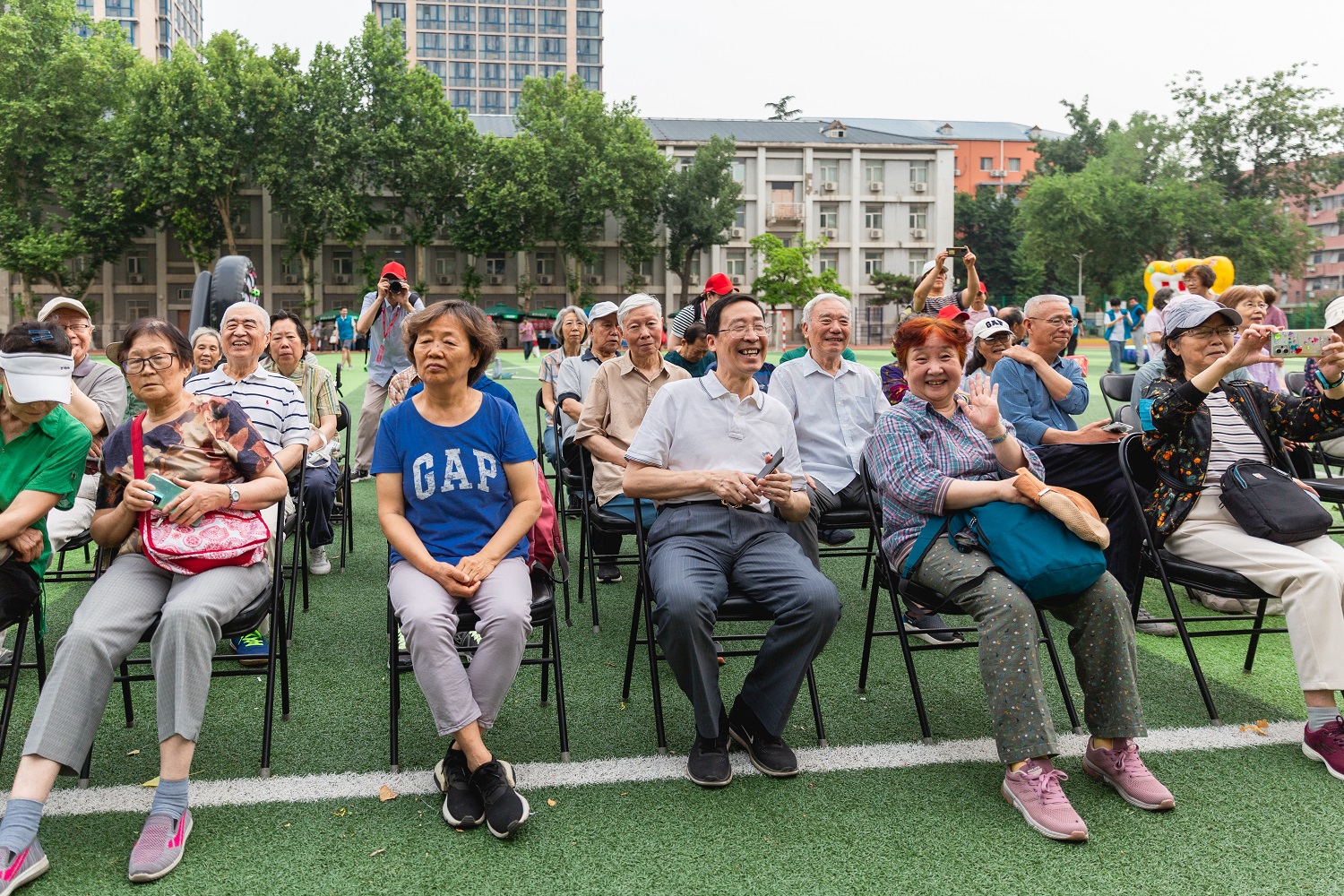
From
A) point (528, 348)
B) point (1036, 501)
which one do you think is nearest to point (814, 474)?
point (1036, 501)

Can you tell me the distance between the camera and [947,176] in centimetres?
5875

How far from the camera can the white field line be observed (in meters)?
3.06

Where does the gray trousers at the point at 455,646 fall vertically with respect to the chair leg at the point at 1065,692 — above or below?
above

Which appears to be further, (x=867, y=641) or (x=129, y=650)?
(x=867, y=641)

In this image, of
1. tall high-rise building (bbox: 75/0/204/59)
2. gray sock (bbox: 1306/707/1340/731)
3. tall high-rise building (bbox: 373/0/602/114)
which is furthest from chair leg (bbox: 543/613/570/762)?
tall high-rise building (bbox: 373/0/602/114)

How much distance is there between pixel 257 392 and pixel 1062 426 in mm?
3911

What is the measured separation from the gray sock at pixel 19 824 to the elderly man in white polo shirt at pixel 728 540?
1.79 meters

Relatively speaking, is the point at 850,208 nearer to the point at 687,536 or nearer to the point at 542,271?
the point at 542,271

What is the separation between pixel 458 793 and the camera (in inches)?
117

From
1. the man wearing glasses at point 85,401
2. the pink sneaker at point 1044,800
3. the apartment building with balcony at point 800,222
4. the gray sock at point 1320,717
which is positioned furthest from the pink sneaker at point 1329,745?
the apartment building with balcony at point 800,222

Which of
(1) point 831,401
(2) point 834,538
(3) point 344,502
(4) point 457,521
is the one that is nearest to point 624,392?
(1) point 831,401

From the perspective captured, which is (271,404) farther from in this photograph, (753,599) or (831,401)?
(831,401)

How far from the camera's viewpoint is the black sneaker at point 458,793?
9.58ft

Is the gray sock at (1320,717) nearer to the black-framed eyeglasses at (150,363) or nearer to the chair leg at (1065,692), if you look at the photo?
the chair leg at (1065,692)
